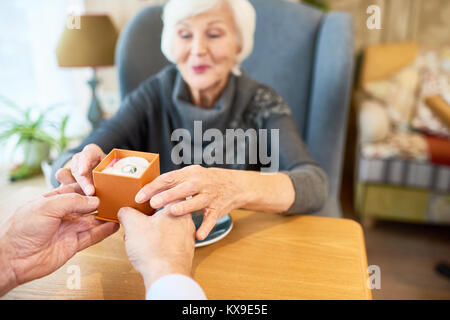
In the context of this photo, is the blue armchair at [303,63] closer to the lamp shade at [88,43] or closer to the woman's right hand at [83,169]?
the lamp shade at [88,43]

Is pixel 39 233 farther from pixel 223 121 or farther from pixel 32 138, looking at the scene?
pixel 223 121

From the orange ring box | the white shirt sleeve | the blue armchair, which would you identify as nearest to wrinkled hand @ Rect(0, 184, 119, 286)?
the orange ring box

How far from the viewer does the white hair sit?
2.36 ft

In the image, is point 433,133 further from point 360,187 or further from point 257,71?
point 257,71

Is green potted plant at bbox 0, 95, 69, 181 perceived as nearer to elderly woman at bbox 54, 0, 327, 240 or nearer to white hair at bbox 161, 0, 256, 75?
elderly woman at bbox 54, 0, 327, 240

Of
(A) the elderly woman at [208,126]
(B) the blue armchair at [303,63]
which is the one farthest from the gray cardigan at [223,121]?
(B) the blue armchair at [303,63]

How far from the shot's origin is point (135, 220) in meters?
0.54

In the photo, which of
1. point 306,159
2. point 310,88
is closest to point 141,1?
point 310,88

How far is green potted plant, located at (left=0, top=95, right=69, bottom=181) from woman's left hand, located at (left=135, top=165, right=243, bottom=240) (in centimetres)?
25

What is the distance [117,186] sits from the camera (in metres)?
0.52

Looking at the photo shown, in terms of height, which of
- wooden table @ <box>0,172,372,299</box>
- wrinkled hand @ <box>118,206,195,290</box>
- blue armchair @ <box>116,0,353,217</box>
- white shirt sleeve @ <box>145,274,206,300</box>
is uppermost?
blue armchair @ <box>116,0,353,217</box>

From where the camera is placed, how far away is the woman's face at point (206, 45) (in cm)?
72

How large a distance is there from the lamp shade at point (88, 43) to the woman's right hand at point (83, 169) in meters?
0.52

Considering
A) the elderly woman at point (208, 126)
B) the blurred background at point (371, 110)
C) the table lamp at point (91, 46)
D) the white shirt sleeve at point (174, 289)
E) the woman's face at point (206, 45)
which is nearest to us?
the white shirt sleeve at point (174, 289)
